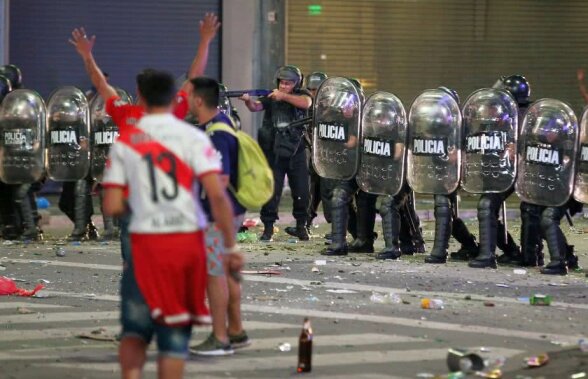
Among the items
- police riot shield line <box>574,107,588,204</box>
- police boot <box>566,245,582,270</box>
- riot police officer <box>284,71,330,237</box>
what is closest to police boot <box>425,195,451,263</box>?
police boot <box>566,245,582,270</box>

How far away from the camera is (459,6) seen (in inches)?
890

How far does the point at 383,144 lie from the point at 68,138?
3665 millimetres

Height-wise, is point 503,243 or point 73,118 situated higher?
point 73,118

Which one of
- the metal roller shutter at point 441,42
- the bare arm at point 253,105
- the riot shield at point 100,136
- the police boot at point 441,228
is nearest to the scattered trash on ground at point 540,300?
the police boot at point 441,228

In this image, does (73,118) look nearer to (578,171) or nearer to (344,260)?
(344,260)

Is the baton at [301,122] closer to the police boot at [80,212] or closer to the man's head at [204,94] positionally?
the police boot at [80,212]

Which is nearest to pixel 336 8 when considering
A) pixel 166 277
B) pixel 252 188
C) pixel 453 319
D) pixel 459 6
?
pixel 459 6

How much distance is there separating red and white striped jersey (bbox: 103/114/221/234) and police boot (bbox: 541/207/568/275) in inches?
274

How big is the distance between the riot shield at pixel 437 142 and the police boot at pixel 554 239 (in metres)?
1.03

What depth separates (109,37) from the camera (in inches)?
850

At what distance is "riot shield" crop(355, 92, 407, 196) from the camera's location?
1405cm

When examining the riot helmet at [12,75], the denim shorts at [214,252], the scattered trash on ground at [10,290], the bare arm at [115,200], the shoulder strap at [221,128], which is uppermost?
the shoulder strap at [221,128]

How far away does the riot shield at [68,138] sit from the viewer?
15492mm

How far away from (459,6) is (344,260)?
9.44 m
